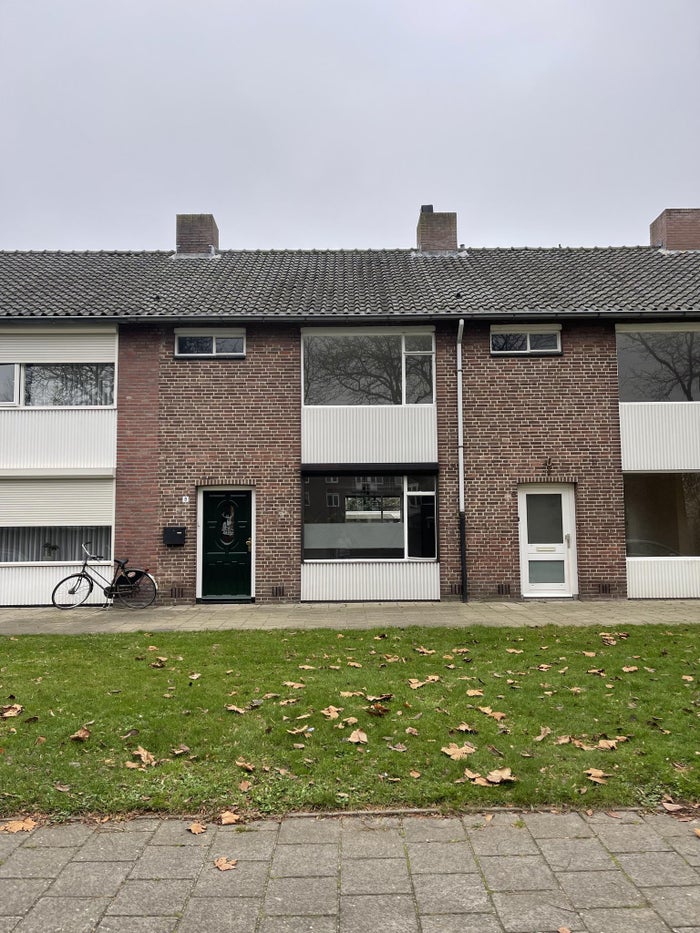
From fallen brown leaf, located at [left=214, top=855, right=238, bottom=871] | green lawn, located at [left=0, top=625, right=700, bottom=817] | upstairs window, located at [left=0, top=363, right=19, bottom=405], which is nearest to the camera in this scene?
fallen brown leaf, located at [left=214, top=855, right=238, bottom=871]

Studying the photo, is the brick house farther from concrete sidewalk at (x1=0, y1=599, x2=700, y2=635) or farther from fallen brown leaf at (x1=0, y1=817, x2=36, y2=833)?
fallen brown leaf at (x1=0, y1=817, x2=36, y2=833)

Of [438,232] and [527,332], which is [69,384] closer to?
[527,332]

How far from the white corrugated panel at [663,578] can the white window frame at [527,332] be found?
436 centimetres

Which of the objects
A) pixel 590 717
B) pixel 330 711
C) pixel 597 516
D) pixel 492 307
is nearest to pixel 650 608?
pixel 597 516

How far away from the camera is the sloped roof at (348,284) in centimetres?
1218

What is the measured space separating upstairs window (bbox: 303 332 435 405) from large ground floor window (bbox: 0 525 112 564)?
4.89 m

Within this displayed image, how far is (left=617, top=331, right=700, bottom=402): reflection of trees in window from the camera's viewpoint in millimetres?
12516

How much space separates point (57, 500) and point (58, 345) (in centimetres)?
310

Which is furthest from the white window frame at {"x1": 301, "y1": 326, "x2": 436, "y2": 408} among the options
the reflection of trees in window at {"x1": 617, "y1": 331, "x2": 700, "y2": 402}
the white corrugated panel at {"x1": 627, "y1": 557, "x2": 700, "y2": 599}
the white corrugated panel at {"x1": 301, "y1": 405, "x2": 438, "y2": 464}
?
the white corrugated panel at {"x1": 627, "y1": 557, "x2": 700, "y2": 599}

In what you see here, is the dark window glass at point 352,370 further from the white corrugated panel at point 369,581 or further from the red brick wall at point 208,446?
the white corrugated panel at point 369,581

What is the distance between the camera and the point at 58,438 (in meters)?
12.4

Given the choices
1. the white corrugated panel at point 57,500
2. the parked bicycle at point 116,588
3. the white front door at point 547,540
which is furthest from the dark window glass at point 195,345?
the white front door at point 547,540

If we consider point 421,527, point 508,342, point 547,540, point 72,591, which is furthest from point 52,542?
point 508,342

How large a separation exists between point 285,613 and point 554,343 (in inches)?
292
